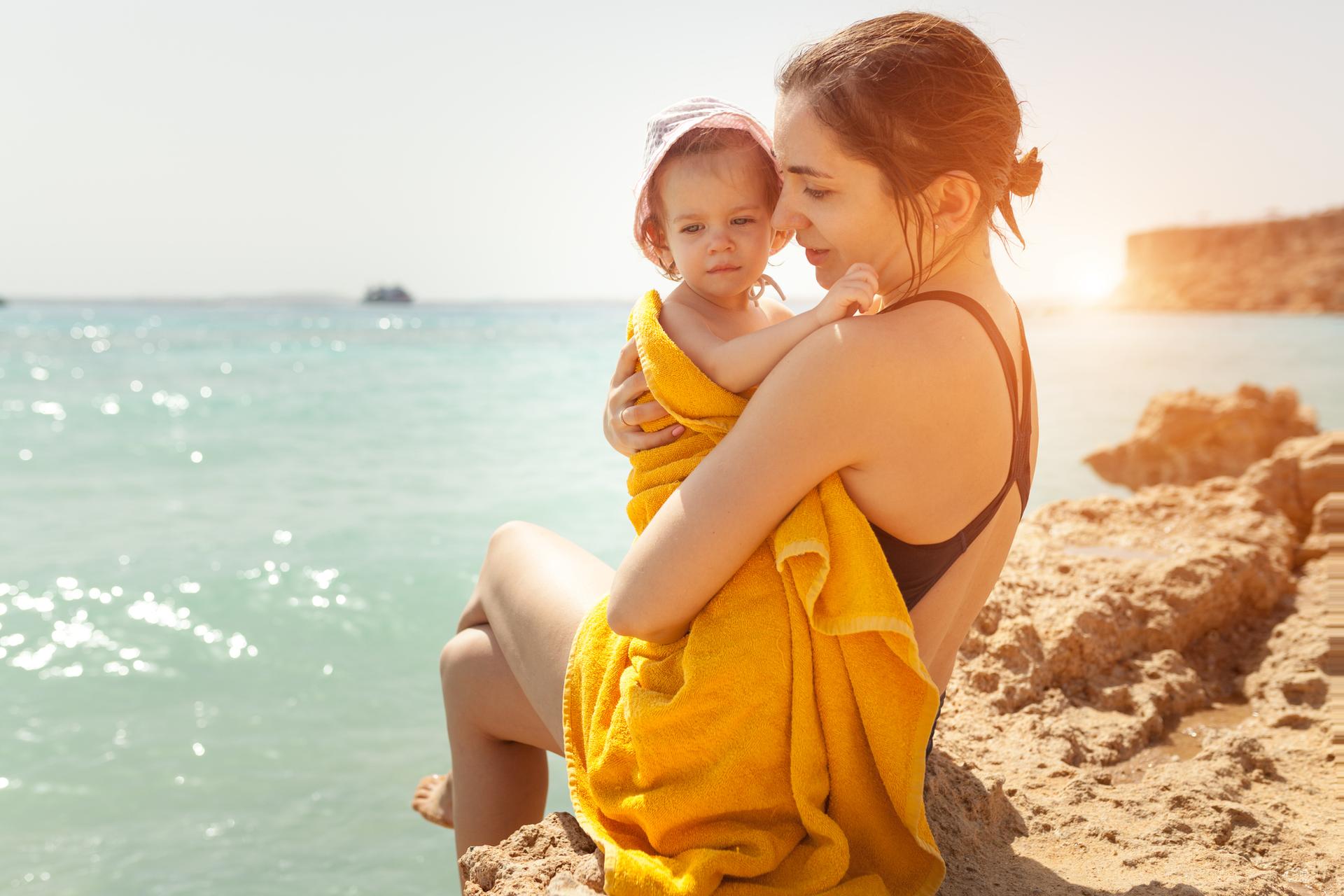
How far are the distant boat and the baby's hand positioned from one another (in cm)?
7796

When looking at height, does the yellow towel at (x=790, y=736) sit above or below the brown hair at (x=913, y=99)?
below

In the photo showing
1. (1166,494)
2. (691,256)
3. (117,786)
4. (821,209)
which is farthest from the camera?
(1166,494)

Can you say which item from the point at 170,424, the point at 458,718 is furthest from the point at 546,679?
the point at 170,424

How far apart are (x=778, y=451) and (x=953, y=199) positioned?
0.54m

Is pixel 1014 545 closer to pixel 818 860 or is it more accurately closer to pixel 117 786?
pixel 818 860

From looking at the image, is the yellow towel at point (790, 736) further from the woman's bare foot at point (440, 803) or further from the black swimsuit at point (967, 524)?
the woman's bare foot at point (440, 803)

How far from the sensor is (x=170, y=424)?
11703 mm

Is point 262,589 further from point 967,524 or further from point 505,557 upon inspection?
point 967,524

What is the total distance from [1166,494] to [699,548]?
11.2 feet

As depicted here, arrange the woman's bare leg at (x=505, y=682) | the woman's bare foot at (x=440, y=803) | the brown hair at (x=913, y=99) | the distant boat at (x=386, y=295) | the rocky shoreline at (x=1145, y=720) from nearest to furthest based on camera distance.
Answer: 1. the brown hair at (x=913, y=99)
2. the rocky shoreline at (x=1145, y=720)
3. the woman's bare leg at (x=505, y=682)
4. the woman's bare foot at (x=440, y=803)
5. the distant boat at (x=386, y=295)

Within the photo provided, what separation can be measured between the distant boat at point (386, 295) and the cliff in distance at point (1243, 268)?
1987 inches

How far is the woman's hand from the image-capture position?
179 cm

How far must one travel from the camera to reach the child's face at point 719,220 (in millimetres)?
2115

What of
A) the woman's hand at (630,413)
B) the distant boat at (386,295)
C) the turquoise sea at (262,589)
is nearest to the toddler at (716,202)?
the woman's hand at (630,413)
